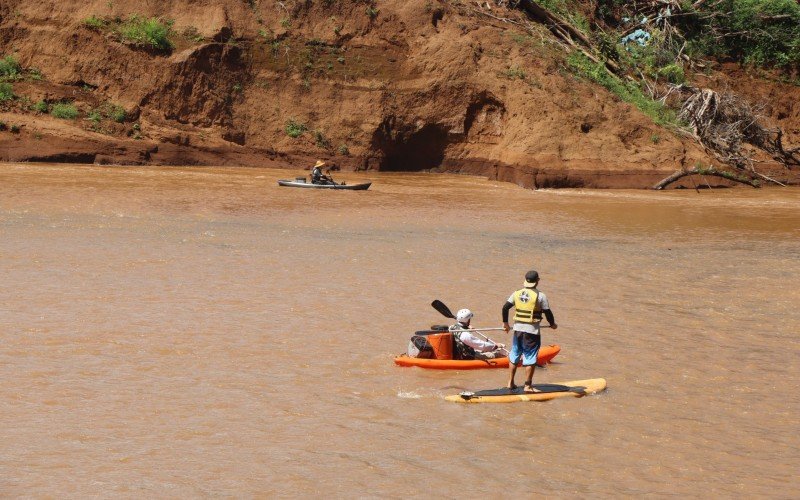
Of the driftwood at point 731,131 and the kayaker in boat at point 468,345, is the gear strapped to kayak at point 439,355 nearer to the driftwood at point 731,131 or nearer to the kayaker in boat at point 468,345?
the kayaker in boat at point 468,345

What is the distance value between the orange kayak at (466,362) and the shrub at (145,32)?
25.1 meters

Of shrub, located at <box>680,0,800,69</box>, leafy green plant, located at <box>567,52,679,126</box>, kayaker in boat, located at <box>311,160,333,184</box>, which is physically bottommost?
kayaker in boat, located at <box>311,160,333,184</box>

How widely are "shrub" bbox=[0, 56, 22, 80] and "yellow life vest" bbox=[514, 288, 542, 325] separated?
84.4 ft

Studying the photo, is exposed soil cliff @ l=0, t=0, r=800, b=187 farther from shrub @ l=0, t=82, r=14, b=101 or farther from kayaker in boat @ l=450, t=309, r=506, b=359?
kayaker in boat @ l=450, t=309, r=506, b=359

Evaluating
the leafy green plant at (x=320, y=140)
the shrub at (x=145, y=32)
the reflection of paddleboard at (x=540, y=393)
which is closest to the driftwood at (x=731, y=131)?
the leafy green plant at (x=320, y=140)

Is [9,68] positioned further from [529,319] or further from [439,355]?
[529,319]

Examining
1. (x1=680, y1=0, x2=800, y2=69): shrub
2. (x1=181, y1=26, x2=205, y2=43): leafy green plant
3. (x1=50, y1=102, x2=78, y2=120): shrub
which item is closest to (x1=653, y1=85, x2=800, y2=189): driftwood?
(x1=680, y1=0, x2=800, y2=69): shrub

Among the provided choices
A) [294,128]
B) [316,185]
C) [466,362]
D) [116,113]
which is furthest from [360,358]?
[294,128]

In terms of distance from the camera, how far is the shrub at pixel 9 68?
3033 centimetres

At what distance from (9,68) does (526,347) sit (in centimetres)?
2626

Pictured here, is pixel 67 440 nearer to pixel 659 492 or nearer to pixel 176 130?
pixel 659 492

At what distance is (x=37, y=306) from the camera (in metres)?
11.4

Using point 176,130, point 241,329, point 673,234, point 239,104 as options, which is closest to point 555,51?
point 239,104

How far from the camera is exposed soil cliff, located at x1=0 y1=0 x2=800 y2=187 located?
102 feet
